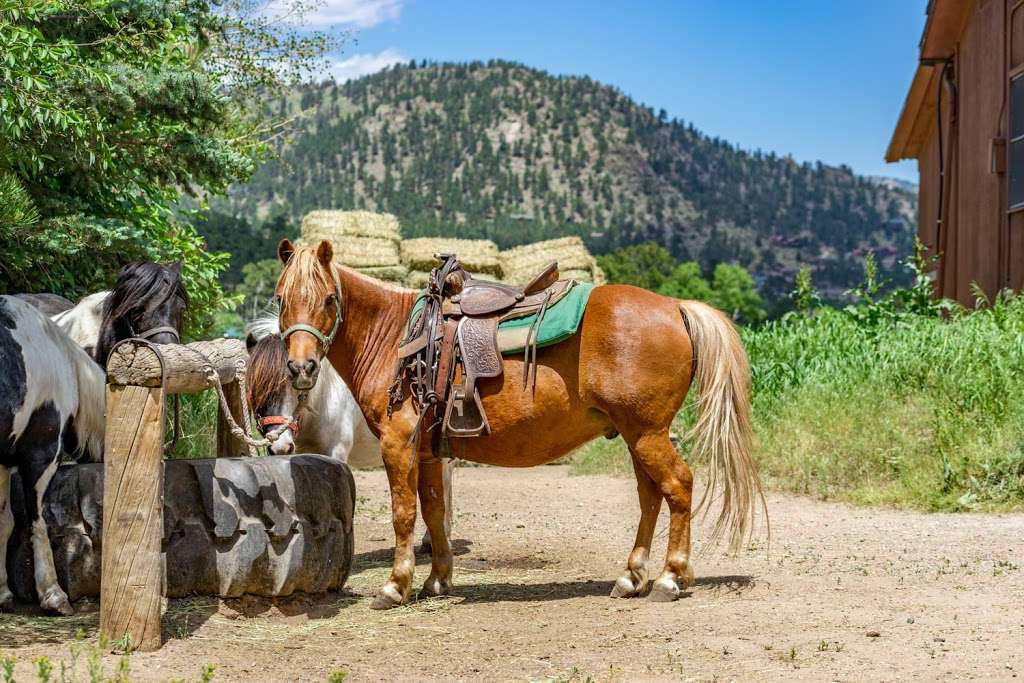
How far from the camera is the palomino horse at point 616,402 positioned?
5.64m

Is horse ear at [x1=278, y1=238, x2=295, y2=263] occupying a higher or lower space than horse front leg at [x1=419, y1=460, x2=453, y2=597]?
higher

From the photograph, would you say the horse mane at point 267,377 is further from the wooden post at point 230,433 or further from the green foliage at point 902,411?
the green foliage at point 902,411

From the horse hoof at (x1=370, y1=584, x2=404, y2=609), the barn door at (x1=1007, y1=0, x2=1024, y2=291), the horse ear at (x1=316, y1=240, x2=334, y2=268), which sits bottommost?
the horse hoof at (x1=370, y1=584, x2=404, y2=609)

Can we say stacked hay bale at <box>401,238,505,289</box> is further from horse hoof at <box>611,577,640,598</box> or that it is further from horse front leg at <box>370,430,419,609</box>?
horse hoof at <box>611,577,640,598</box>

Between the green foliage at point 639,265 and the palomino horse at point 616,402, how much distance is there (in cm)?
2948

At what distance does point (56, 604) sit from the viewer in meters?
4.98

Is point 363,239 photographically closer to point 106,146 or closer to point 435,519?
point 106,146

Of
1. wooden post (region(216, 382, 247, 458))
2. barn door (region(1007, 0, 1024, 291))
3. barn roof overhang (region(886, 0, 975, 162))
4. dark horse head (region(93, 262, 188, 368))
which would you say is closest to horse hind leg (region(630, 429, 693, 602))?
wooden post (region(216, 382, 247, 458))

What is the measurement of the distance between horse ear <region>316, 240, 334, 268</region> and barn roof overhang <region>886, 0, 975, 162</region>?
12681mm

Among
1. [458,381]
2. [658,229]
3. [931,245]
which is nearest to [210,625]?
[458,381]

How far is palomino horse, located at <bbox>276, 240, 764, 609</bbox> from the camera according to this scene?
222 inches

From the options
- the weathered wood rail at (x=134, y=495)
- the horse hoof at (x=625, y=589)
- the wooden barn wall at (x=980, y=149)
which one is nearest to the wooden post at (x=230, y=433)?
the weathered wood rail at (x=134, y=495)

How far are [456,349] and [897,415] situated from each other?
232 inches

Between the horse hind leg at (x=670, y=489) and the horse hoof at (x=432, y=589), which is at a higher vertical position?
the horse hind leg at (x=670, y=489)
